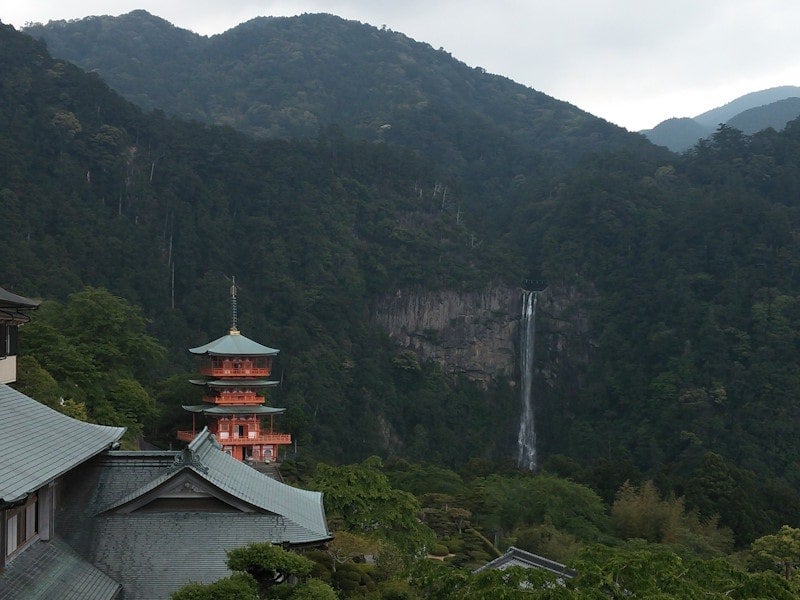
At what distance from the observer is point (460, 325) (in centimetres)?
7444

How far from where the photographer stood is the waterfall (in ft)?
231

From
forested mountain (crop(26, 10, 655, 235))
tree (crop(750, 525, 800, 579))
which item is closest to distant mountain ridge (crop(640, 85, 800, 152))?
forested mountain (crop(26, 10, 655, 235))

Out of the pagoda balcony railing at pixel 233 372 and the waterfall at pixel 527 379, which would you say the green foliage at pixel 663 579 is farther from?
the waterfall at pixel 527 379

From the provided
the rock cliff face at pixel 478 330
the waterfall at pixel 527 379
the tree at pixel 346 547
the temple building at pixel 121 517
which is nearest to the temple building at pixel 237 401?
the tree at pixel 346 547

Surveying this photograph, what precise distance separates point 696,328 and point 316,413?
30195mm

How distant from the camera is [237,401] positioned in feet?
122

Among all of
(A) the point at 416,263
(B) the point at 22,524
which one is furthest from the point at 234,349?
(A) the point at 416,263

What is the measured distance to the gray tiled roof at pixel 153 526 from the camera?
32.2 ft

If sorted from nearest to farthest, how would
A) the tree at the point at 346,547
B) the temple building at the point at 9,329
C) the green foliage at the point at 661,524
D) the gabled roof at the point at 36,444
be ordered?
the gabled roof at the point at 36,444 → the tree at the point at 346,547 → the temple building at the point at 9,329 → the green foliage at the point at 661,524

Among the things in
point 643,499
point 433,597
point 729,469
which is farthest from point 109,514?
point 729,469

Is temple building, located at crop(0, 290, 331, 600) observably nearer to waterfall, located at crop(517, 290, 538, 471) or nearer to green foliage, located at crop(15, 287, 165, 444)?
green foliage, located at crop(15, 287, 165, 444)

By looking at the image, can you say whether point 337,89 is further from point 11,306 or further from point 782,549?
point 11,306

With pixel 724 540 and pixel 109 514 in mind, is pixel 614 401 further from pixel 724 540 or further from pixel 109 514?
pixel 109 514

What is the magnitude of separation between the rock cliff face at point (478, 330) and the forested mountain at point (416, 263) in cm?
49
